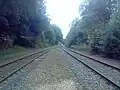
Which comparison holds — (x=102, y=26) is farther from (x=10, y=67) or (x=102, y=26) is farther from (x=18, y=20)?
(x=10, y=67)

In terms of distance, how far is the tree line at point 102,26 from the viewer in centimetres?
2244

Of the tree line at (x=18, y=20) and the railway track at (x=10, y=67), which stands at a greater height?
the tree line at (x=18, y=20)

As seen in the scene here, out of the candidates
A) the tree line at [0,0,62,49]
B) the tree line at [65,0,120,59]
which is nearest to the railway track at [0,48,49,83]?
the tree line at [0,0,62,49]

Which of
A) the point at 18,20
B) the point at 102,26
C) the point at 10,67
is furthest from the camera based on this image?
the point at 102,26

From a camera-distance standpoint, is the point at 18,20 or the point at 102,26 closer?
the point at 18,20

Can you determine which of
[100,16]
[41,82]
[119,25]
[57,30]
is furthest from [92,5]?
[57,30]

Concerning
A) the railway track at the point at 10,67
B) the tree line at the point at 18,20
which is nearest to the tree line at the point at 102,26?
the railway track at the point at 10,67

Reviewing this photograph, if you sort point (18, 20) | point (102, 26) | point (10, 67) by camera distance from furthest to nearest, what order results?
1. point (102, 26)
2. point (18, 20)
3. point (10, 67)

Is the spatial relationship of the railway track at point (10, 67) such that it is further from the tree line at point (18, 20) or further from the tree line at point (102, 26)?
the tree line at point (102, 26)

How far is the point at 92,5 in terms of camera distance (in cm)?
4366

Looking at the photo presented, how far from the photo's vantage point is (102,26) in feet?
118

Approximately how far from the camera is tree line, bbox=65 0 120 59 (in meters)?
22.4

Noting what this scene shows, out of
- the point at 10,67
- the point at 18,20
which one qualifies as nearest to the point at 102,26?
the point at 18,20

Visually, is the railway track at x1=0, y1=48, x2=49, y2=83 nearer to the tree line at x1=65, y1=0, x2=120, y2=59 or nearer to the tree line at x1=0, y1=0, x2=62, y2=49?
the tree line at x1=0, y1=0, x2=62, y2=49
